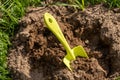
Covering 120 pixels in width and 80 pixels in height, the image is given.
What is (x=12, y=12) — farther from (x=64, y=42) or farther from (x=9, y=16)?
(x=64, y=42)

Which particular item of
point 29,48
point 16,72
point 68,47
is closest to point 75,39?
point 68,47

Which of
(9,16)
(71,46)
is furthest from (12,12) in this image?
(71,46)

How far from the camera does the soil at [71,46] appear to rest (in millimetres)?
1725

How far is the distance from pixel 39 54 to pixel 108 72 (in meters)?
0.40

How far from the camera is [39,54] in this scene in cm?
182

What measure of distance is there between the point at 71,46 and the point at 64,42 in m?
0.15

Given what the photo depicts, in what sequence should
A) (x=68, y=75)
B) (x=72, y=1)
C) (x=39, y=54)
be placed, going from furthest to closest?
(x=72, y=1) < (x=39, y=54) < (x=68, y=75)

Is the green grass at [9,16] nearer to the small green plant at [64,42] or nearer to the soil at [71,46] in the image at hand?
the soil at [71,46]

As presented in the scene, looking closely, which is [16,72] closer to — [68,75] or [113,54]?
[68,75]

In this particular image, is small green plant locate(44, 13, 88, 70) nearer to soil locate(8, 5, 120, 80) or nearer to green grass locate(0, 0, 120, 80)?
soil locate(8, 5, 120, 80)

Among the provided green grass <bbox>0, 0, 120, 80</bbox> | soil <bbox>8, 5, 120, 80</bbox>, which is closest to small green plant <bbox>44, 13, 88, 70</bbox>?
soil <bbox>8, 5, 120, 80</bbox>

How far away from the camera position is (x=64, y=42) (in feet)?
5.54

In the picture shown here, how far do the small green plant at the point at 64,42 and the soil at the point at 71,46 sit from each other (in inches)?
1.3

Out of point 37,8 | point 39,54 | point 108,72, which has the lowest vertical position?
point 108,72
